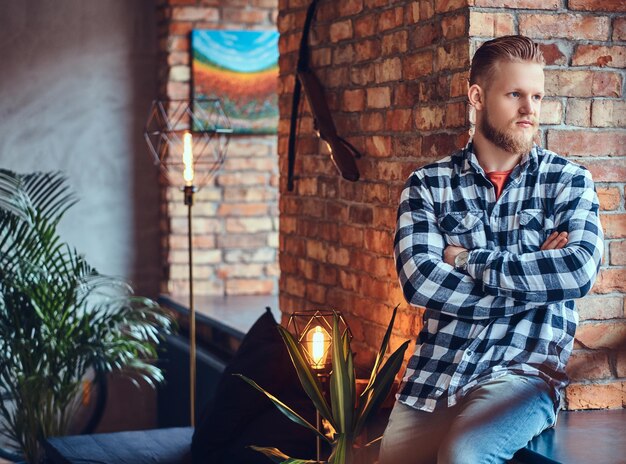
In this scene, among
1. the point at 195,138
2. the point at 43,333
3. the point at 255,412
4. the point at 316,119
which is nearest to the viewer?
the point at 255,412

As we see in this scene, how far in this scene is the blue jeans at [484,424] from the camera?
2205 mm

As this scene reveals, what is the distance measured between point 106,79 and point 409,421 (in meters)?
3.72

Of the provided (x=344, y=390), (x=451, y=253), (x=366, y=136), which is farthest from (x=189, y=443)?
(x=451, y=253)

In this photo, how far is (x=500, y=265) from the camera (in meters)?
2.30

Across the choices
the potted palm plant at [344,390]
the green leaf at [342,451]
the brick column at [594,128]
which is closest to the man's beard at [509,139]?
the brick column at [594,128]

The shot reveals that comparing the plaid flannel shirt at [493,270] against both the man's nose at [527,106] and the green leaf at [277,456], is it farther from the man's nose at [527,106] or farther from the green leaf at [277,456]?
the green leaf at [277,456]

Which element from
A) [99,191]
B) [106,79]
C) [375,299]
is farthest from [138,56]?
[375,299]

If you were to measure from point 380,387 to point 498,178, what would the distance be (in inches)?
22.8

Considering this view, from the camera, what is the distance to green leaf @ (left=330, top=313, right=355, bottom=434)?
2467 mm

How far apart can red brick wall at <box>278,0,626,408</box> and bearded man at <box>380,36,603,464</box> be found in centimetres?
30

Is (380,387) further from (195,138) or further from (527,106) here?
(195,138)

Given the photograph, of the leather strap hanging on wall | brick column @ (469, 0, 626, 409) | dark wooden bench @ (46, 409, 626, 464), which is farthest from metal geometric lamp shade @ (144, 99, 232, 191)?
brick column @ (469, 0, 626, 409)

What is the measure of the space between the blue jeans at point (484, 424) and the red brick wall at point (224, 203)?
332 cm

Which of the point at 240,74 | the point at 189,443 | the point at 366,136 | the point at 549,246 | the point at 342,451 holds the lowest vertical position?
the point at 189,443
